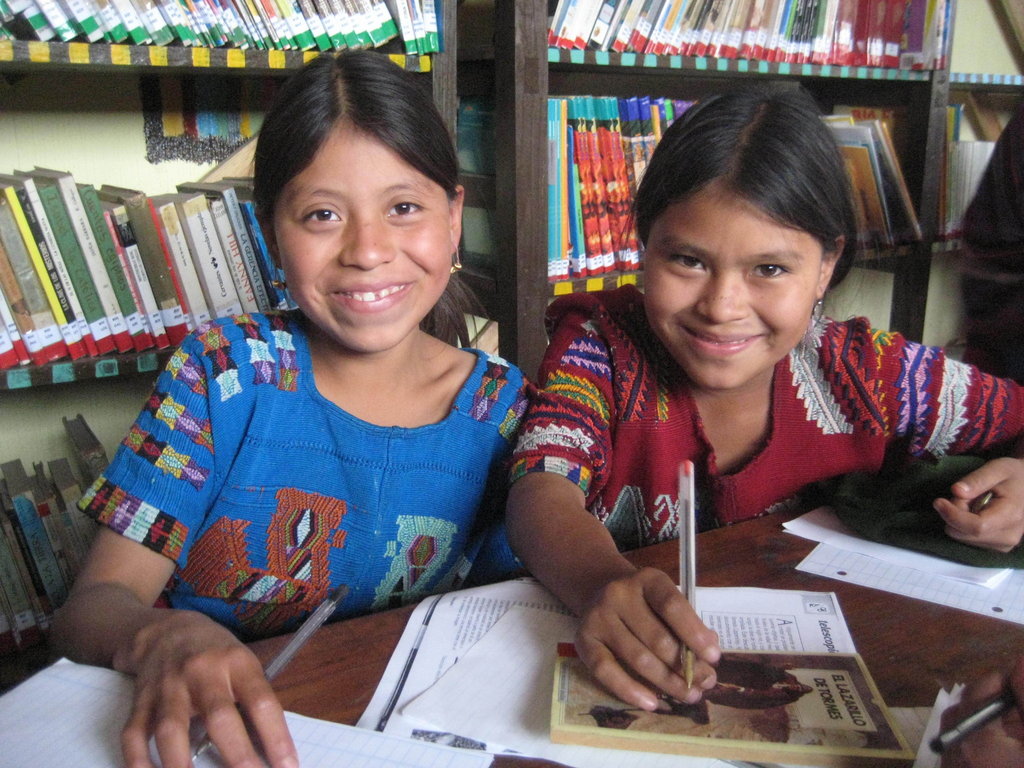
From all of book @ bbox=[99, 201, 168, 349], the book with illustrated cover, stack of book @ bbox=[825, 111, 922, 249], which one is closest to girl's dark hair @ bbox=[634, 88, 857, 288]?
the book with illustrated cover

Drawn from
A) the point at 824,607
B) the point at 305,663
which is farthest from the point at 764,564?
the point at 305,663

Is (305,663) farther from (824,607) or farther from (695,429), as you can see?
(695,429)

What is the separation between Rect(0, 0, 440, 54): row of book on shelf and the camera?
1.29m

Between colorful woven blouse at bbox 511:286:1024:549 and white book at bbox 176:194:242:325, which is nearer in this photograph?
colorful woven blouse at bbox 511:286:1024:549

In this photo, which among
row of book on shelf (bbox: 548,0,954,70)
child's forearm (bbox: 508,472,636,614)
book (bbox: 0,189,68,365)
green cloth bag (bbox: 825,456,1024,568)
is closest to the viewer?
child's forearm (bbox: 508,472,636,614)

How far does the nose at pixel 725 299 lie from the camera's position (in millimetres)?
920

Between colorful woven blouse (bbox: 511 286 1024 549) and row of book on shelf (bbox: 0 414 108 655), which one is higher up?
colorful woven blouse (bbox: 511 286 1024 549)

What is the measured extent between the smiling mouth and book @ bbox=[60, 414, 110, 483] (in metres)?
0.93

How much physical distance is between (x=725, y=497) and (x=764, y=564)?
0.63 feet

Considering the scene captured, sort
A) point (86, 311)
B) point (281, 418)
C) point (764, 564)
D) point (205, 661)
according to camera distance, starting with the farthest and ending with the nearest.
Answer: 1. point (86, 311)
2. point (281, 418)
3. point (764, 564)
4. point (205, 661)

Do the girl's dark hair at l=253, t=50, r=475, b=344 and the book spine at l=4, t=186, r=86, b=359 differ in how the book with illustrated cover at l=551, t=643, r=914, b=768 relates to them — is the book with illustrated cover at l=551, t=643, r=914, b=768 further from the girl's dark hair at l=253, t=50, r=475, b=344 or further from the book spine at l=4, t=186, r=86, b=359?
the book spine at l=4, t=186, r=86, b=359

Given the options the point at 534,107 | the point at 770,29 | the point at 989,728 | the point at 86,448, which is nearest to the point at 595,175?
the point at 534,107

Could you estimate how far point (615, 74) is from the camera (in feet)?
7.63

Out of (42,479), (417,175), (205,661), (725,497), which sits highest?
(417,175)
